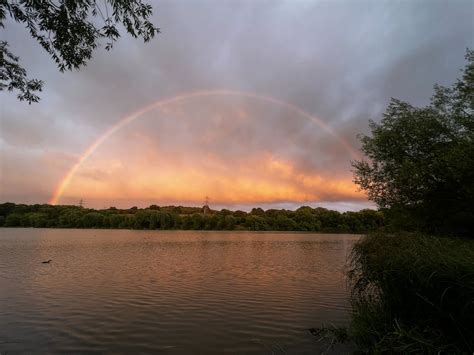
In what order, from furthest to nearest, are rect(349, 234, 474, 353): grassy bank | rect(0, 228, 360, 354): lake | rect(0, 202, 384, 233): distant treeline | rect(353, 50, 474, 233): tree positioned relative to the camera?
1. rect(0, 202, 384, 233): distant treeline
2. rect(353, 50, 474, 233): tree
3. rect(0, 228, 360, 354): lake
4. rect(349, 234, 474, 353): grassy bank

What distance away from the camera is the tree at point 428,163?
21.8m

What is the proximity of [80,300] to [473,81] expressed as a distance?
96.1 feet

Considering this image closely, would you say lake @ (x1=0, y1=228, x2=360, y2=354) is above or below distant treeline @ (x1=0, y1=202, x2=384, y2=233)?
below

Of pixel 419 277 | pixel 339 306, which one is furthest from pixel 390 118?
pixel 419 277

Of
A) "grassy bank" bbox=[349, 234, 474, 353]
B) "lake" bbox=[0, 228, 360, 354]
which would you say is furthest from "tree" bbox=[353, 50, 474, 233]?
"grassy bank" bbox=[349, 234, 474, 353]

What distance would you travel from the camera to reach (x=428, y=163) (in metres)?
24.1

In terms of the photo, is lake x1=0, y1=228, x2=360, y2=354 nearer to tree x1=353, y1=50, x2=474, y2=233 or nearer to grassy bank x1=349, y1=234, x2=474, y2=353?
grassy bank x1=349, y1=234, x2=474, y2=353

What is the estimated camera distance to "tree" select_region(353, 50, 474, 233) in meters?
21.8

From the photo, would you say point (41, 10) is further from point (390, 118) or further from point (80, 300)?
point (390, 118)

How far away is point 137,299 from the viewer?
16891 millimetres

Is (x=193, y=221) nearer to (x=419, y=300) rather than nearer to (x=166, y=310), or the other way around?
(x=166, y=310)

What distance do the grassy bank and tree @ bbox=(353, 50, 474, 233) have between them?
14960mm

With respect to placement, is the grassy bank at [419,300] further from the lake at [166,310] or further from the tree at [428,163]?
the tree at [428,163]

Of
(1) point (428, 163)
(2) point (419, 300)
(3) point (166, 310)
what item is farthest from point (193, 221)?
(2) point (419, 300)
